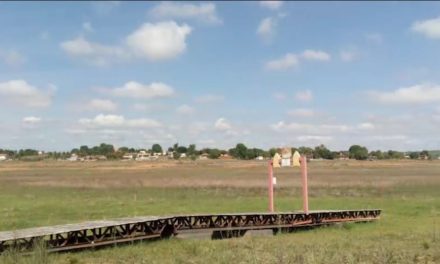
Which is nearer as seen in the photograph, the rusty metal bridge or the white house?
the rusty metal bridge

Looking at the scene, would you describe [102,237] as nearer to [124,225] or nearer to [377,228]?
[124,225]

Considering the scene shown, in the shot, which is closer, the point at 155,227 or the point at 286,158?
the point at 155,227

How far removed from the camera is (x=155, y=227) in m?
16.1

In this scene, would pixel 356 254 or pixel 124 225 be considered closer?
pixel 356 254

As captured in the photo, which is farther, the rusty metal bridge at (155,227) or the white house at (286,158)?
the white house at (286,158)

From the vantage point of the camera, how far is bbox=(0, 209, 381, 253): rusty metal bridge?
41.6 ft

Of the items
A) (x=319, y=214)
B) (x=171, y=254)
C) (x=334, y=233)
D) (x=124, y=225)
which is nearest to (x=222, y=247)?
(x=171, y=254)

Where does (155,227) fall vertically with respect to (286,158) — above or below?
below

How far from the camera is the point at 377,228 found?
69.0ft

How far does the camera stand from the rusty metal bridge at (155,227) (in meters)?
12.7

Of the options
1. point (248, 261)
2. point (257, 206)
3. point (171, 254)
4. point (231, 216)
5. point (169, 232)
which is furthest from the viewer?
point (257, 206)

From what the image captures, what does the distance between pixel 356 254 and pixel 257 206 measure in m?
18.8

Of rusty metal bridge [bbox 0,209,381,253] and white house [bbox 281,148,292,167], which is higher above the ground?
white house [bbox 281,148,292,167]

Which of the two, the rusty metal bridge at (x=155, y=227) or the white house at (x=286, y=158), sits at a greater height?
the white house at (x=286, y=158)
